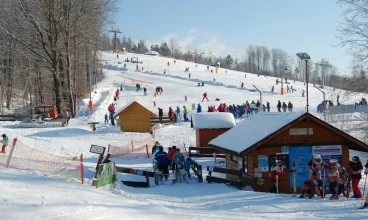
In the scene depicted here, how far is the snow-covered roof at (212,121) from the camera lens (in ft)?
87.5

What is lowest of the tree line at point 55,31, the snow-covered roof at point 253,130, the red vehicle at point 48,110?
the snow-covered roof at point 253,130

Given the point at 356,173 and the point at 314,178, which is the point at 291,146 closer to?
the point at 314,178

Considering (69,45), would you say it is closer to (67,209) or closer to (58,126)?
(58,126)

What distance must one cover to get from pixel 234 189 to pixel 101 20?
99.3ft

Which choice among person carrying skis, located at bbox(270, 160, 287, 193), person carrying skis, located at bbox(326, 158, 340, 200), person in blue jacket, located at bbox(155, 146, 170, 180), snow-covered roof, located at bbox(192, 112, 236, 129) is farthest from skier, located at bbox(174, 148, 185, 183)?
snow-covered roof, located at bbox(192, 112, 236, 129)

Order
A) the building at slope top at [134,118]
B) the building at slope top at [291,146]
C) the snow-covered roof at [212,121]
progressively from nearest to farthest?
the building at slope top at [291,146] < the snow-covered roof at [212,121] < the building at slope top at [134,118]

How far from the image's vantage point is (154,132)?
107ft

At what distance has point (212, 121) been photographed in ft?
88.2

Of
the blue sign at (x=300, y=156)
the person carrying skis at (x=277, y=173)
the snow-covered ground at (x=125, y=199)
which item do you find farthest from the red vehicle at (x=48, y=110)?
the person carrying skis at (x=277, y=173)

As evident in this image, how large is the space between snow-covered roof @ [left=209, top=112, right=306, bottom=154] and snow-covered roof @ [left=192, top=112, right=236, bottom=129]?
5.60m

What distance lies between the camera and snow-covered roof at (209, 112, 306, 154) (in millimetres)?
17453

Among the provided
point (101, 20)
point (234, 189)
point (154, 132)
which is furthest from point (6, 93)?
point (234, 189)

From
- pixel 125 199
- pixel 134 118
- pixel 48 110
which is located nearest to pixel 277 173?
pixel 125 199

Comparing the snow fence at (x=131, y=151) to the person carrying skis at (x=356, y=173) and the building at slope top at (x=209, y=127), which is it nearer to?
the building at slope top at (x=209, y=127)
